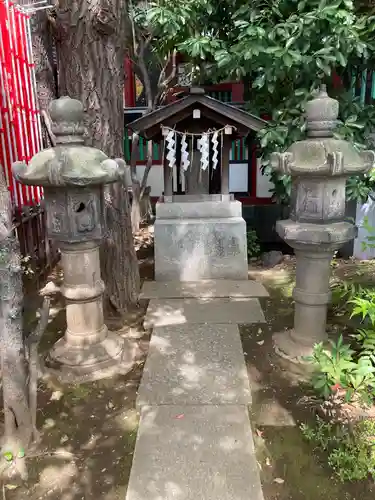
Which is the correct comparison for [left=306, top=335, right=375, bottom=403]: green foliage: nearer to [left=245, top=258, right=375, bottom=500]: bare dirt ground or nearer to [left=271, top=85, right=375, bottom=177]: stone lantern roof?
[left=245, top=258, right=375, bottom=500]: bare dirt ground

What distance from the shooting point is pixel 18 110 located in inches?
195

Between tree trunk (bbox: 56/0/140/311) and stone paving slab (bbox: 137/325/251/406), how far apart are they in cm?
111

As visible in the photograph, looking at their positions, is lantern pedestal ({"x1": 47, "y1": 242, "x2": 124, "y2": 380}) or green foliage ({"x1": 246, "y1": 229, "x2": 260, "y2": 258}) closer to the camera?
lantern pedestal ({"x1": 47, "y1": 242, "x2": 124, "y2": 380})

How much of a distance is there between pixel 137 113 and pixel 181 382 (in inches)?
314

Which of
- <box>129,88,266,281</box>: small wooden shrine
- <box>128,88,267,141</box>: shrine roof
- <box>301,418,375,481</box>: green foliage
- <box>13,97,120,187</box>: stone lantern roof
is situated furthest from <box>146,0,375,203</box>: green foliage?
<box>301,418,375,481</box>: green foliage

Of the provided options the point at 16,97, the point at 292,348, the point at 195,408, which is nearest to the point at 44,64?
the point at 16,97

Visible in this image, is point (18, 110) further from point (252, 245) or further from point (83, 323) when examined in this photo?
point (252, 245)

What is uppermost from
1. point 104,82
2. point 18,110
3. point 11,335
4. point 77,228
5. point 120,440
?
point 104,82

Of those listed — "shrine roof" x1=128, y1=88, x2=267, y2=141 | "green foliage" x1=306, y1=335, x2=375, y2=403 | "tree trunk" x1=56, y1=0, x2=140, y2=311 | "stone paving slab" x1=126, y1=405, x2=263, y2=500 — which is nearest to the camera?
"stone paving slab" x1=126, y1=405, x2=263, y2=500

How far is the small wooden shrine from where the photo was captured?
6.30m

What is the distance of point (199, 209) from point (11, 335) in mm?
4363

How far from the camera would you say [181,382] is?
12.5 feet

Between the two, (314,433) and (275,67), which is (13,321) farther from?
(275,67)

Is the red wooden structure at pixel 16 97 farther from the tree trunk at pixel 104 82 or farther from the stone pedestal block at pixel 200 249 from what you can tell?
the stone pedestal block at pixel 200 249
